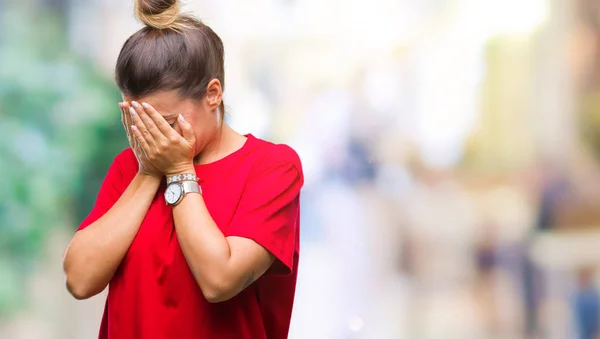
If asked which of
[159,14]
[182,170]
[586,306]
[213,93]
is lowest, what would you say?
[586,306]

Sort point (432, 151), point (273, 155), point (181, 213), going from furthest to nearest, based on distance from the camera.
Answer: point (432, 151)
point (273, 155)
point (181, 213)

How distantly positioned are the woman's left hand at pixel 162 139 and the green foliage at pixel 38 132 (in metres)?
1.73

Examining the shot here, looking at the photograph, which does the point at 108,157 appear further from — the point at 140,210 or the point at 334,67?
the point at 140,210

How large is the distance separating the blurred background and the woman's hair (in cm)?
154

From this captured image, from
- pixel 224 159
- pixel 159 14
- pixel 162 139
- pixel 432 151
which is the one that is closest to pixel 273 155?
pixel 224 159

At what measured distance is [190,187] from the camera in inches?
49.5

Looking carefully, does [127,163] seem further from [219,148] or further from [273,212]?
[273,212]

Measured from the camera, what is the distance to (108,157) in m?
2.96

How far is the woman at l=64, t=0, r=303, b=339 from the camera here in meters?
1.24

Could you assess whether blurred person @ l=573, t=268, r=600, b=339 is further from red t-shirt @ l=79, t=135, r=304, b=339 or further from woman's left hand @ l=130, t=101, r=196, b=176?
woman's left hand @ l=130, t=101, r=196, b=176

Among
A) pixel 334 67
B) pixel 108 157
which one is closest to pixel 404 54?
pixel 334 67

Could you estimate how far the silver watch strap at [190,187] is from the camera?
125cm

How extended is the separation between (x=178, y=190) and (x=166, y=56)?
22 cm

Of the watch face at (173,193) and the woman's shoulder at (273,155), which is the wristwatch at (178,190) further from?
the woman's shoulder at (273,155)
